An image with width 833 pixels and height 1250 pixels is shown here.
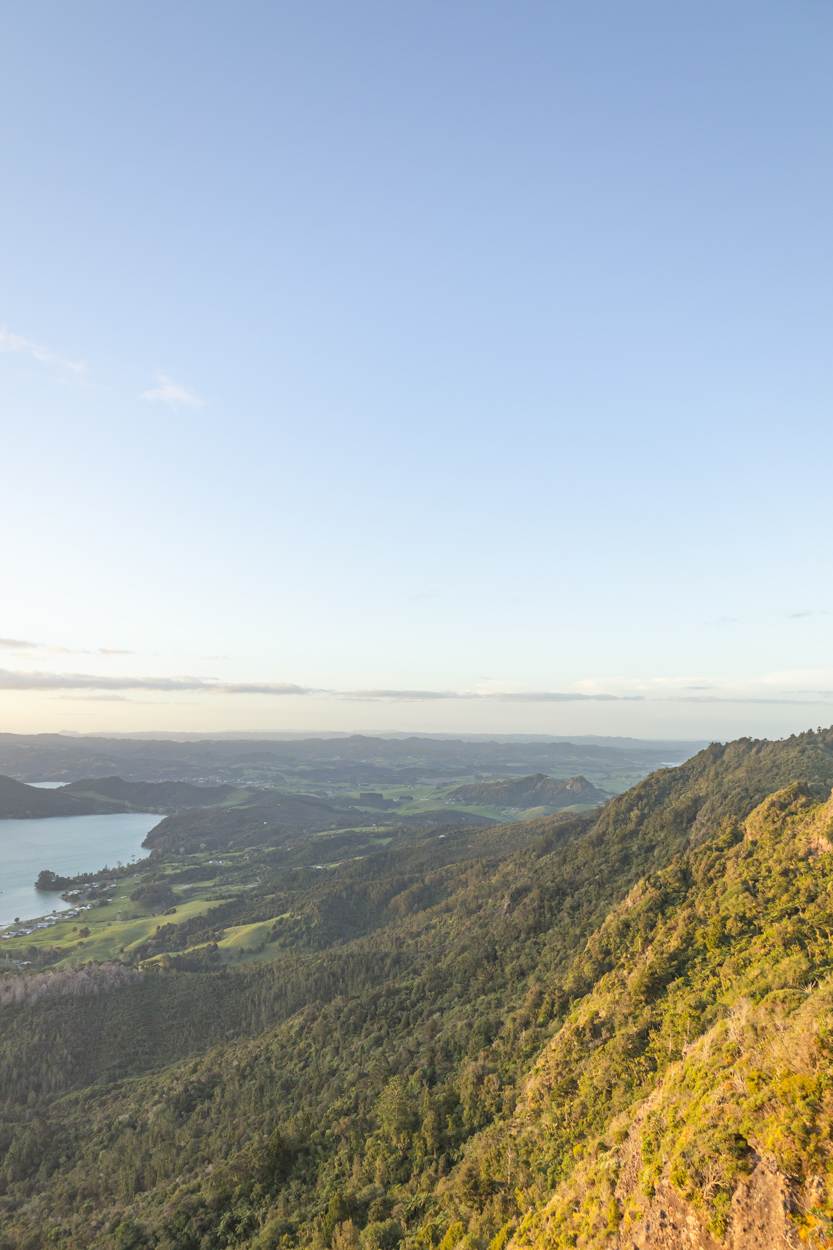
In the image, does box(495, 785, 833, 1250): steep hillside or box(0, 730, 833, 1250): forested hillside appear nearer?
box(495, 785, 833, 1250): steep hillside

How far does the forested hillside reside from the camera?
2391 centimetres

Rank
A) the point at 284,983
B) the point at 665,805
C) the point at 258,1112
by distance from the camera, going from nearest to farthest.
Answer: the point at 258,1112
the point at 665,805
the point at 284,983

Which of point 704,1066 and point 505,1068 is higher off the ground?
point 704,1066

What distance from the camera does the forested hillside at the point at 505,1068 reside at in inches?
941

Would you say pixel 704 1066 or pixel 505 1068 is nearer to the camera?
pixel 704 1066

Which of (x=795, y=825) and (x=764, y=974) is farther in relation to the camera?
(x=795, y=825)

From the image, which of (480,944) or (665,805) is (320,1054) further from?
(665,805)

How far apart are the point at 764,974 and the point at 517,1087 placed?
1050 inches

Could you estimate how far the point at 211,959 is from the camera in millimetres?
167125

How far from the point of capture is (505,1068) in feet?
191

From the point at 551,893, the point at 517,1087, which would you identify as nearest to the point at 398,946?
the point at 551,893

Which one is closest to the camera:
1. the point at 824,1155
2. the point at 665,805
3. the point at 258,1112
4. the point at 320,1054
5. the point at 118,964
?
the point at 824,1155

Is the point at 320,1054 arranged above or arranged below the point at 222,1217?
below

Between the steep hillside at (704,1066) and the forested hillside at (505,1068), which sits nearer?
the steep hillside at (704,1066)
